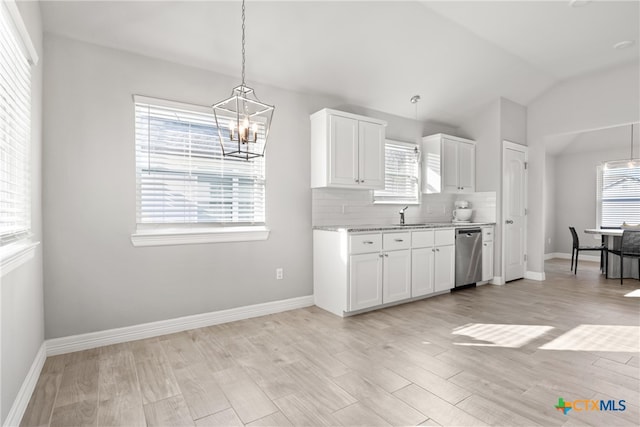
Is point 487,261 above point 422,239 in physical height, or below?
below

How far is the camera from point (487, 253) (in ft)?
17.3

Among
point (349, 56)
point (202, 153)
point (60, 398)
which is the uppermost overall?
point (349, 56)

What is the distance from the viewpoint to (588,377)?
2385 millimetres

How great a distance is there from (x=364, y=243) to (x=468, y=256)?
6.55 feet

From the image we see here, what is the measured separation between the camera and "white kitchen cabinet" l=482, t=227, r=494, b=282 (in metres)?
5.23

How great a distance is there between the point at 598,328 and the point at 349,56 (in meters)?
3.67

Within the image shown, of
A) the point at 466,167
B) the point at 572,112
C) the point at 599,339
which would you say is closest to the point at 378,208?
the point at 466,167

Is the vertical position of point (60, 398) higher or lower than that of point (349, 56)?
lower

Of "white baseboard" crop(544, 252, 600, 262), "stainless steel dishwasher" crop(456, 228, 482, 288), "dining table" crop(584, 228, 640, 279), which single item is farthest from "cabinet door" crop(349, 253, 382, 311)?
"white baseboard" crop(544, 252, 600, 262)

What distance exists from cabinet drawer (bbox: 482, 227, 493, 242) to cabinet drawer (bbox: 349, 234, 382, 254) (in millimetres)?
2160

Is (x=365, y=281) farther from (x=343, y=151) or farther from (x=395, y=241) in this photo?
(x=343, y=151)

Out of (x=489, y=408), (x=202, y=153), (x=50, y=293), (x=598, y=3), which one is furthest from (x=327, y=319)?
(x=598, y=3)

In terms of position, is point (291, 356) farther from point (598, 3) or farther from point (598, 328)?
point (598, 3)

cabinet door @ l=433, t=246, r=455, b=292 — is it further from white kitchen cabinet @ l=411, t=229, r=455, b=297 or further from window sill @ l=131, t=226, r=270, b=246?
window sill @ l=131, t=226, r=270, b=246
